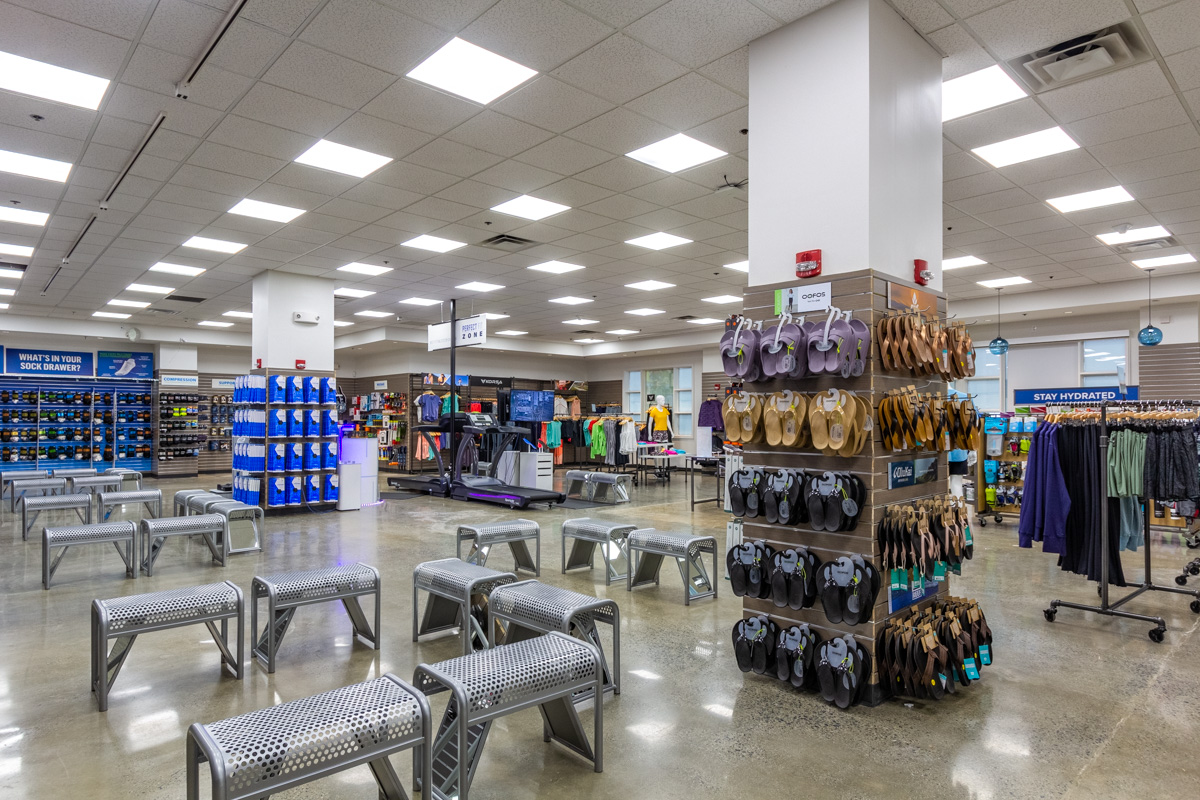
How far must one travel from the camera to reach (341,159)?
224 inches

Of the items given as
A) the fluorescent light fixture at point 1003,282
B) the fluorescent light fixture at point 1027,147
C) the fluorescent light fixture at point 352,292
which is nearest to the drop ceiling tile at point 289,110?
the fluorescent light fixture at point 1027,147

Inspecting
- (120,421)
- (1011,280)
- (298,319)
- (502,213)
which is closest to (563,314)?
(298,319)

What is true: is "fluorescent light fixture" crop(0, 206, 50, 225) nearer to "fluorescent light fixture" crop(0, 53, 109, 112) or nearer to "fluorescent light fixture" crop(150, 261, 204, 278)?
"fluorescent light fixture" crop(150, 261, 204, 278)

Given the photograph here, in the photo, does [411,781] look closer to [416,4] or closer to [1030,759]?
[1030,759]

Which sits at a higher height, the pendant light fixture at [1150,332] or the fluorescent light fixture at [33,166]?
the fluorescent light fixture at [33,166]

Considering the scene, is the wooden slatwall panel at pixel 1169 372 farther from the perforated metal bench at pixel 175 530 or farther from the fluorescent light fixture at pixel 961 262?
the perforated metal bench at pixel 175 530

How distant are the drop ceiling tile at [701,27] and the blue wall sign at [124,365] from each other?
17.0 meters

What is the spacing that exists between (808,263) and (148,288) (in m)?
11.3

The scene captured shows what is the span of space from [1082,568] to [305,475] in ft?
30.2

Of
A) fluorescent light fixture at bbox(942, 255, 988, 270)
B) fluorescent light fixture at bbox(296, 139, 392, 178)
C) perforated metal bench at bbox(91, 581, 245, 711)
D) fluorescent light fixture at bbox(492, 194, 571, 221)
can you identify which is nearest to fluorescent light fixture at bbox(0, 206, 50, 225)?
fluorescent light fixture at bbox(296, 139, 392, 178)

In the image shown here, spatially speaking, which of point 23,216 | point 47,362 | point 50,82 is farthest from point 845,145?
point 47,362

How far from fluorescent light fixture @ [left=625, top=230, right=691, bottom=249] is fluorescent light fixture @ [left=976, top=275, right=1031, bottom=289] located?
5.32 metres

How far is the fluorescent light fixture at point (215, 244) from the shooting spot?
8.08 meters

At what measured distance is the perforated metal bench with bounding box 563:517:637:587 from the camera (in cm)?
552
